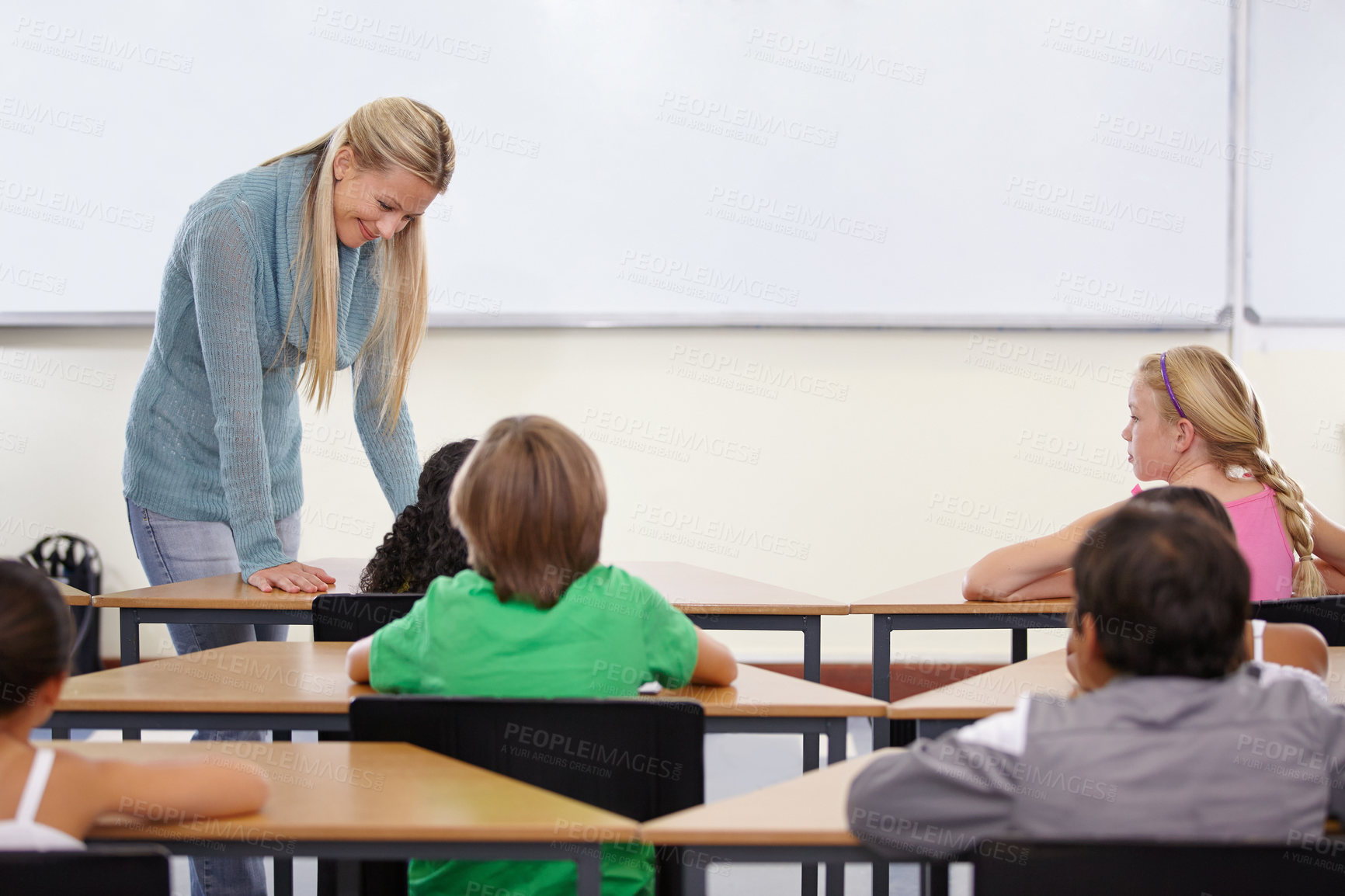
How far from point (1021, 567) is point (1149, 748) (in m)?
1.25

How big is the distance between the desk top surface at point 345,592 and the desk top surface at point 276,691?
226mm

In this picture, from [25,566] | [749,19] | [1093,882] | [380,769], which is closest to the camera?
[1093,882]

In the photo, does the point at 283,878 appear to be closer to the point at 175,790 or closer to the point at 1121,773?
the point at 175,790

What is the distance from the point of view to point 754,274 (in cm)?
384

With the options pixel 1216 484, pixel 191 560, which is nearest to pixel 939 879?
pixel 1216 484

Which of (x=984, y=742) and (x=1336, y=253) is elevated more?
(x=1336, y=253)

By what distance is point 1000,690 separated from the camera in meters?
1.58

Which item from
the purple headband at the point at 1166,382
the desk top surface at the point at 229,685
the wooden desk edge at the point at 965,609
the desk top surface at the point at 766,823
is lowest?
the desk top surface at the point at 229,685

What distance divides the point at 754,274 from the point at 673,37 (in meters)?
0.85

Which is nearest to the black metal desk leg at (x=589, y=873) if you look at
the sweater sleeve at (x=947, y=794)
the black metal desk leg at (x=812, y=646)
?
the sweater sleeve at (x=947, y=794)

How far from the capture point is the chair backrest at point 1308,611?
1.81 metres

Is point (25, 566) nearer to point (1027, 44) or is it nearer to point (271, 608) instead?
point (271, 608)

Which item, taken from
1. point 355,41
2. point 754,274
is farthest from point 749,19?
point 355,41

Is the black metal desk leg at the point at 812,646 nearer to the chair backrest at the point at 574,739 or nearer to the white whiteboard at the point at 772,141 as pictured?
the chair backrest at the point at 574,739
